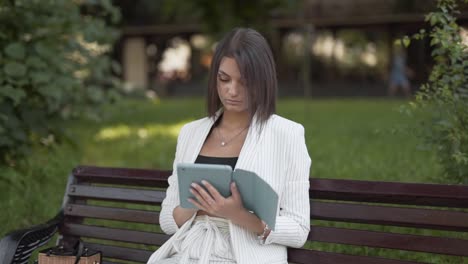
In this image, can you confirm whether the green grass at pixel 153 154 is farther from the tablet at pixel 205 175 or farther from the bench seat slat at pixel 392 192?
the tablet at pixel 205 175

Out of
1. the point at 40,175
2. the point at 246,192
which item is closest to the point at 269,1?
the point at 40,175

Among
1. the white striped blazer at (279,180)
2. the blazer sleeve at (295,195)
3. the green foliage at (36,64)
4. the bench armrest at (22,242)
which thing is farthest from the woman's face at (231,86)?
the green foliage at (36,64)

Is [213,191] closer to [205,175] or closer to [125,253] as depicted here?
[205,175]

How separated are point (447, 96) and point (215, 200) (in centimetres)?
178

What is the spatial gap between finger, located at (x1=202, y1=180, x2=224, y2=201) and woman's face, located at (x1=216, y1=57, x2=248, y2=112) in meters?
0.45

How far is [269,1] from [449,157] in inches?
494

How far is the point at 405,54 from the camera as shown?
27469 millimetres

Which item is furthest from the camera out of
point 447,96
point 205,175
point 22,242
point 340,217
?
point 447,96

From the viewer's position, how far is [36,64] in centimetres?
578

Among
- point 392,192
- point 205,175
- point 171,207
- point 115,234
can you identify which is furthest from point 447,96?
point 115,234

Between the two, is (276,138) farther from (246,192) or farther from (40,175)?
(40,175)

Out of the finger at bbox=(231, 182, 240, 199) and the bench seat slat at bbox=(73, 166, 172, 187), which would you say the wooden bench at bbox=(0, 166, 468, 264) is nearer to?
the bench seat slat at bbox=(73, 166, 172, 187)

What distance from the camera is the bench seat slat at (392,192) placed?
296 cm

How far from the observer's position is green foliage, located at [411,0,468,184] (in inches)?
152
